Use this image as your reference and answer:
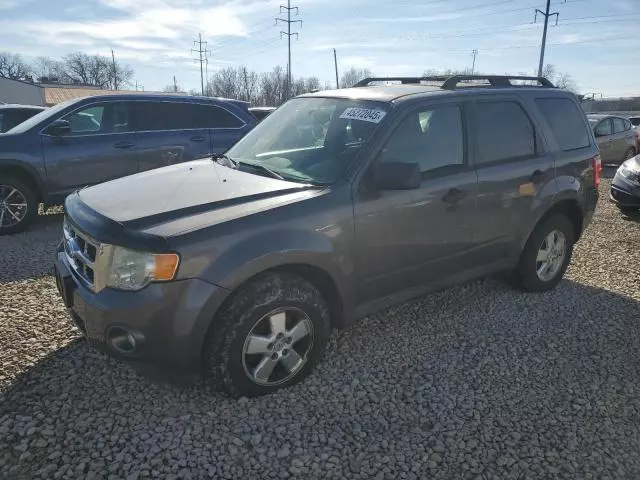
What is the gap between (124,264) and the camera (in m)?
2.56

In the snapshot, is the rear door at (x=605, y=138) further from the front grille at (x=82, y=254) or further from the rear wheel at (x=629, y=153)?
the front grille at (x=82, y=254)

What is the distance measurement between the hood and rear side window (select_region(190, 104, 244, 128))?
4105mm

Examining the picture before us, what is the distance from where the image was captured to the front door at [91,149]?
6.53m

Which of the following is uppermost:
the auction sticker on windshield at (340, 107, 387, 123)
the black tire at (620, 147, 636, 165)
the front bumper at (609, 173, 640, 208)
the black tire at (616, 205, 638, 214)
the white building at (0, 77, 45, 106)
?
the white building at (0, 77, 45, 106)

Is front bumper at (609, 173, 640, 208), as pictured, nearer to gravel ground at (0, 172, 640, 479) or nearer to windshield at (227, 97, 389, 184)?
gravel ground at (0, 172, 640, 479)

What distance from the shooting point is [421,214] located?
3.44 meters

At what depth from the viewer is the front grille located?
270cm

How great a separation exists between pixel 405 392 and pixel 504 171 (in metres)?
1.99

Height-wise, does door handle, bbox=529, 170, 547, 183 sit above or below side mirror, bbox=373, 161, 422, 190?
below

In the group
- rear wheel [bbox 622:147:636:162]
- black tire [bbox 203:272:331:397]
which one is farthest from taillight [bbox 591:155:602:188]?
rear wheel [bbox 622:147:636:162]

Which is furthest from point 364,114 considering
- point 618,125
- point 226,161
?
point 618,125

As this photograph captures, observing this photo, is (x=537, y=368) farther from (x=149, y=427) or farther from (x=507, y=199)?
(x=149, y=427)

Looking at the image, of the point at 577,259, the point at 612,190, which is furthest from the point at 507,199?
the point at 612,190

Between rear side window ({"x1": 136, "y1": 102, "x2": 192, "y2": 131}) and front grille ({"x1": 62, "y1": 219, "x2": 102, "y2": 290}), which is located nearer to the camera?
front grille ({"x1": 62, "y1": 219, "x2": 102, "y2": 290})
